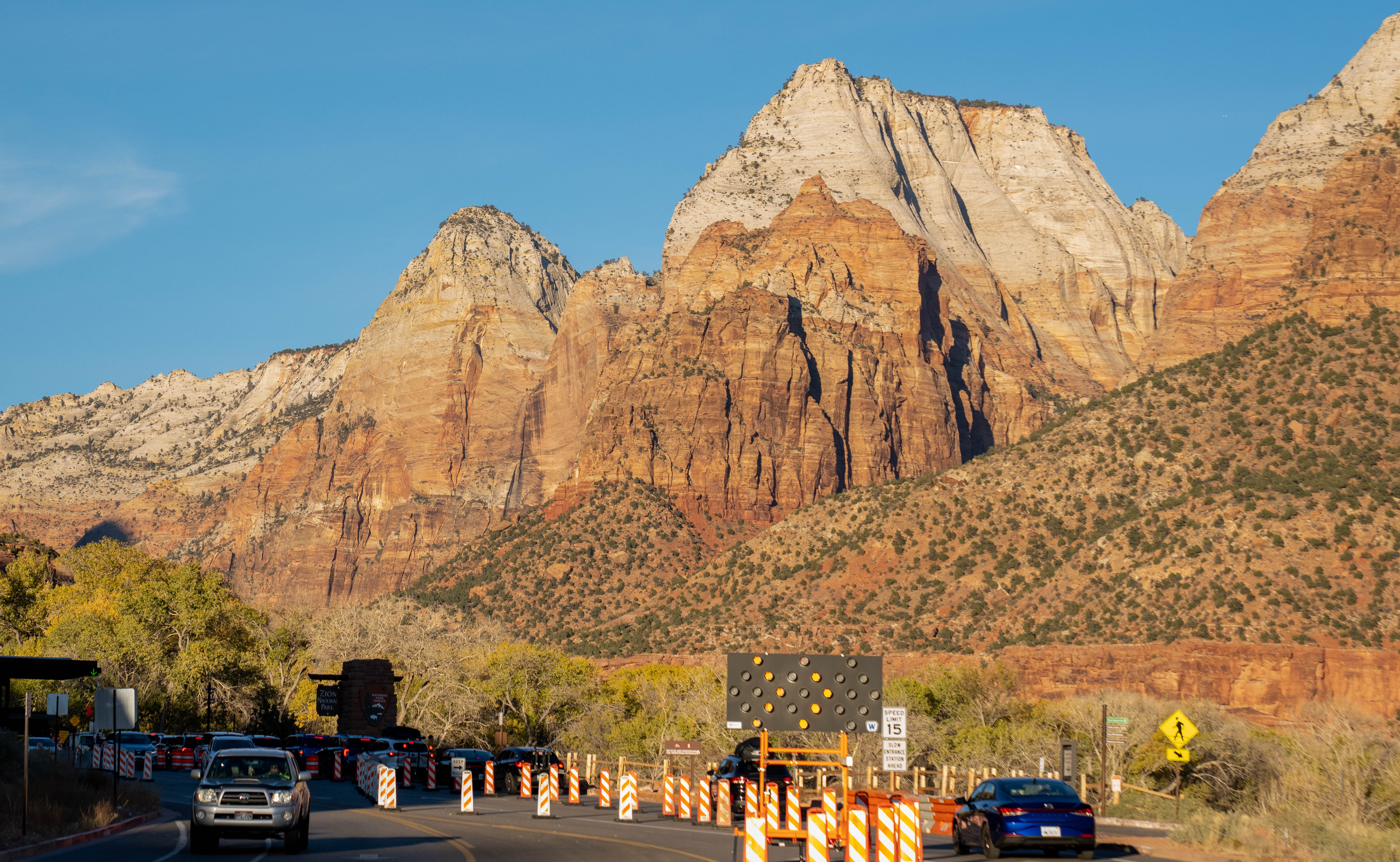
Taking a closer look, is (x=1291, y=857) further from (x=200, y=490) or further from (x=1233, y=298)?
(x=200, y=490)

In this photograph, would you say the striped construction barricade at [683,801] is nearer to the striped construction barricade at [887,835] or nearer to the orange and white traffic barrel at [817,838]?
the striped construction barricade at [887,835]

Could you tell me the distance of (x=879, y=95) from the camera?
170 meters

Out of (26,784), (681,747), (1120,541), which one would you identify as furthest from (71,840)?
(1120,541)

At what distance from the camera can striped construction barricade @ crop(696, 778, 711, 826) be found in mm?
33781

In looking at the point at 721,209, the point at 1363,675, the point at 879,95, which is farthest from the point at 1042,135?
the point at 1363,675

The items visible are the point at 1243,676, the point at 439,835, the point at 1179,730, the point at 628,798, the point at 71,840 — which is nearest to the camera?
the point at 71,840

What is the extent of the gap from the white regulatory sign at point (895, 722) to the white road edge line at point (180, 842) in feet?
52.1

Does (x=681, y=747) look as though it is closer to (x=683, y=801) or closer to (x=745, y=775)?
(x=683, y=801)

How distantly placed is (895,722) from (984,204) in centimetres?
14259

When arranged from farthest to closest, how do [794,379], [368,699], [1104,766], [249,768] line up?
[794,379], [368,699], [1104,766], [249,768]

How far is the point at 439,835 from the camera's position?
2819cm

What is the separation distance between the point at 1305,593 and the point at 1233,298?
4239cm

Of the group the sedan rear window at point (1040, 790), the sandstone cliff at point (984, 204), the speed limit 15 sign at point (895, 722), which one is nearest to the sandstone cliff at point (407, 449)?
the sandstone cliff at point (984, 204)

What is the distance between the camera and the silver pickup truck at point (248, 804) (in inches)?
917
